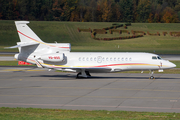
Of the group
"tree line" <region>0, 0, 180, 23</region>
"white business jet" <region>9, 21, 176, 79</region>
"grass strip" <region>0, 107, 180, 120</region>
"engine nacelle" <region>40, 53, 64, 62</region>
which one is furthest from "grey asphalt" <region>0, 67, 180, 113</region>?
"tree line" <region>0, 0, 180, 23</region>

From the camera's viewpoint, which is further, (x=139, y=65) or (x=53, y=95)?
(x=139, y=65)

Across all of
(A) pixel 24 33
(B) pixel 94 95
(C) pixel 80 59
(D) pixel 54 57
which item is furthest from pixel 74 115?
(A) pixel 24 33

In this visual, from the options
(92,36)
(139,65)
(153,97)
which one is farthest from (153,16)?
(153,97)

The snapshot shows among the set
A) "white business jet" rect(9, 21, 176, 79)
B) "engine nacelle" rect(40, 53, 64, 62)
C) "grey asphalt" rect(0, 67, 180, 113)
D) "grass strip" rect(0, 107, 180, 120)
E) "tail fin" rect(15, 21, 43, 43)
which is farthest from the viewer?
"tail fin" rect(15, 21, 43, 43)

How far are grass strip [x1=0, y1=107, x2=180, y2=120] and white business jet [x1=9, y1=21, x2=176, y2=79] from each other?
50.3 feet

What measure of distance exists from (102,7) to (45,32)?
54278 millimetres

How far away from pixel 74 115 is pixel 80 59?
55.9 ft

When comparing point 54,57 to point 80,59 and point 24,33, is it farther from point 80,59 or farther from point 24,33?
point 24,33

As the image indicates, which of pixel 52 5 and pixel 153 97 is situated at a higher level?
pixel 52 5

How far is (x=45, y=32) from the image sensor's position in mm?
107938

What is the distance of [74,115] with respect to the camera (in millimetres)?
15258

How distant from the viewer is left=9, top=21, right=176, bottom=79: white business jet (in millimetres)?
31203

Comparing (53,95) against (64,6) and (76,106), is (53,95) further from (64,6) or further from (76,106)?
(64,6)

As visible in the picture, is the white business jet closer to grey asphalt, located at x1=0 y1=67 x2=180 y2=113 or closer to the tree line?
grey asphalt, located at x1=0 y1=67 x2=180 y2=113
